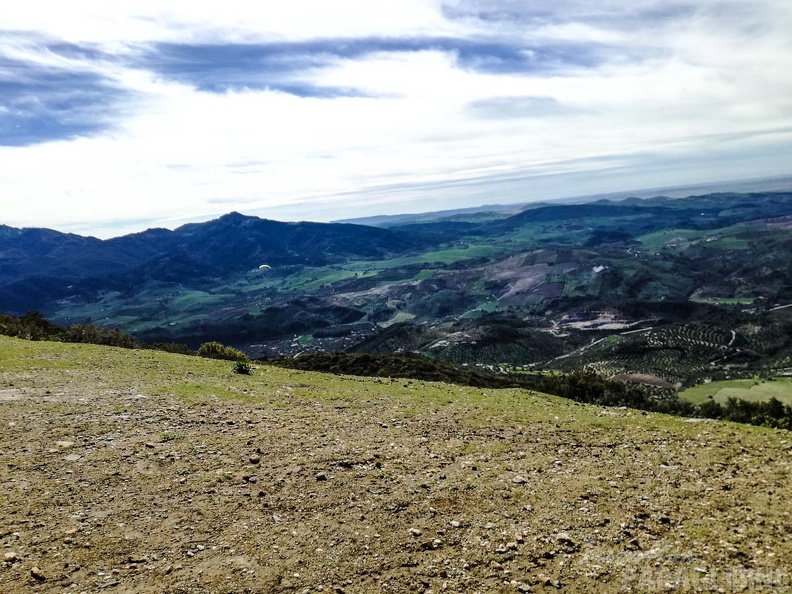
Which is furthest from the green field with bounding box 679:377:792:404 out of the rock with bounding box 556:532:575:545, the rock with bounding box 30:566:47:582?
the rock with bounding box 30:566:47:582

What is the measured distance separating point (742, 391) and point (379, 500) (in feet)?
256

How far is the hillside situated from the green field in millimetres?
58002

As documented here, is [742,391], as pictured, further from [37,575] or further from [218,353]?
[37,575]

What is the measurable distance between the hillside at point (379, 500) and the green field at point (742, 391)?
58.0 m

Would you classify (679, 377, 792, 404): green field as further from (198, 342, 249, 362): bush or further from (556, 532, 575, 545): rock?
(556, 532, 575, 545): rock

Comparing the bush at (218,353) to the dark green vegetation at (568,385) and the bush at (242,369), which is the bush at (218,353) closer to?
the dark green vegetation at (568,385)

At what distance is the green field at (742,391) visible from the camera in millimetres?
66188

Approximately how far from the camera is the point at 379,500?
1306cm

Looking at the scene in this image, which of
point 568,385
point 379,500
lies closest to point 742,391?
point 568,385

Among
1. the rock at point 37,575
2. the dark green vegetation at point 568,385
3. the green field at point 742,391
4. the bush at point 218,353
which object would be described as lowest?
the green field at point 742,391

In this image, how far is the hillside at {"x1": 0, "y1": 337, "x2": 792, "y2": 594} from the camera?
9.91 m

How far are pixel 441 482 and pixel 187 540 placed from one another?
260 inches

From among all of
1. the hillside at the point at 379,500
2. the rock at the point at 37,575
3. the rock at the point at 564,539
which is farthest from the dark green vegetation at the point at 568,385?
the rock at the point at 37,575

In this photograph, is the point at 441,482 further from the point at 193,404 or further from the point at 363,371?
the point at 363,371
